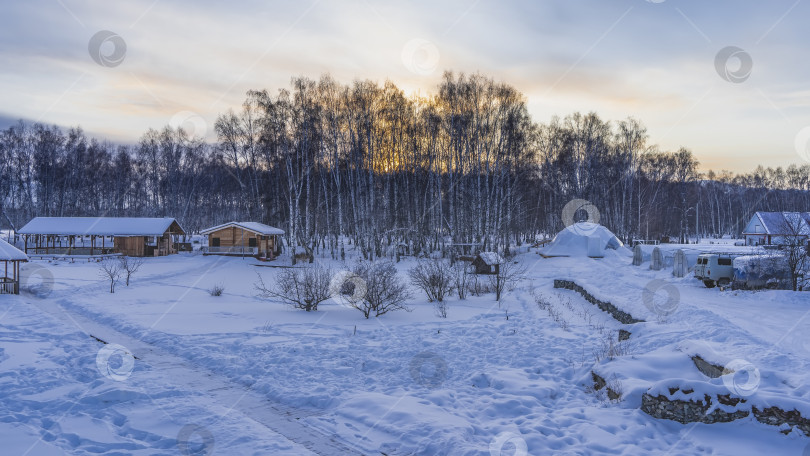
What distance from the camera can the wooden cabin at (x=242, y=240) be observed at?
37688 millimetres

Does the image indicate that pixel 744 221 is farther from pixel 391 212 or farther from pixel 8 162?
pixel 8 162

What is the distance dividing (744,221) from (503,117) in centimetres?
6626

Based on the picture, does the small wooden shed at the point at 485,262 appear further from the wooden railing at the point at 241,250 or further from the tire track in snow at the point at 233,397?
the wooden railing at the point at 241,250

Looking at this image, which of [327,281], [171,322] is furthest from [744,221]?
[171,322]

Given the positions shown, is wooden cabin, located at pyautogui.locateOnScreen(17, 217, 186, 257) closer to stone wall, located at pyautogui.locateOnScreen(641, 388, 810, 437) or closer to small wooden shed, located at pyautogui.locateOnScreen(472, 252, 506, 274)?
small wooden shed, located at pyautogui.locateOnScreen(472, 252, 506, 274)

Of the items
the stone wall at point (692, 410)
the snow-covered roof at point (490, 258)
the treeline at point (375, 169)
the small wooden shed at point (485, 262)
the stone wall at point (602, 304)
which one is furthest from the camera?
the treeline at point (375, 169)

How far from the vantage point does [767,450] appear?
611 centimetres

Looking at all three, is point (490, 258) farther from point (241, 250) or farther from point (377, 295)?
point (241, 250)

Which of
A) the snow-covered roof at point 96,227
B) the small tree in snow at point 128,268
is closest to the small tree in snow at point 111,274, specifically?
the small tree in snow at point 128,268

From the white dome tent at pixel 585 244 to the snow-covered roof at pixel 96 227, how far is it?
32.0m

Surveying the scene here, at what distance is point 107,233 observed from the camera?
125 feet

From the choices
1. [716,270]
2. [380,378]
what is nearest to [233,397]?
[380,378]

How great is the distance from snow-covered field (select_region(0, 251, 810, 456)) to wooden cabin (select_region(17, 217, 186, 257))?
2416 centimetres

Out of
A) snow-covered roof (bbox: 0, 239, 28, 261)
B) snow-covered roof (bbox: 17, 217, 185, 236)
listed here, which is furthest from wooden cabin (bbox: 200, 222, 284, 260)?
snow-covered roof (bbox: 0, 239, 28, 261)
